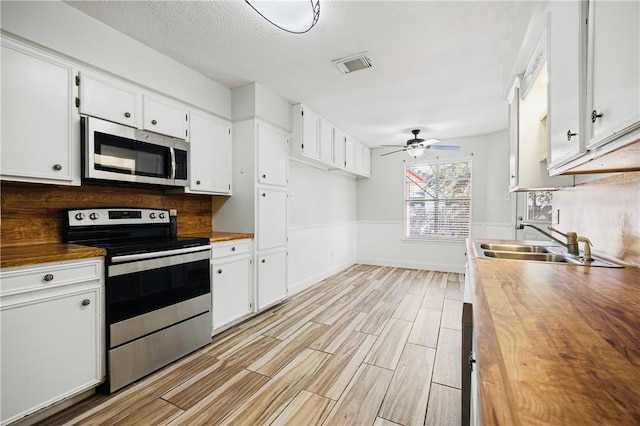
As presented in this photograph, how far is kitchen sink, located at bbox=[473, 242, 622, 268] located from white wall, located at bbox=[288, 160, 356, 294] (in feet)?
8.05

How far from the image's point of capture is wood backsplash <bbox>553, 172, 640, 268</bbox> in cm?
143

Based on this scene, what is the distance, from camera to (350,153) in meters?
4.95

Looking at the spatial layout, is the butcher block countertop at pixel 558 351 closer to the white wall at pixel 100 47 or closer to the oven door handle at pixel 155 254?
the oven door handle at pixel 155 254

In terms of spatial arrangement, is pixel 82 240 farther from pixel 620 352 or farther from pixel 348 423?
pixel 620 352

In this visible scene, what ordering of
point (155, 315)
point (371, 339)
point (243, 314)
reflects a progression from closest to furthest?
point (155, 315) → point (371, 339) → point (243, 314)

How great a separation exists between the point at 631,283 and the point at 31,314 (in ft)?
9.68

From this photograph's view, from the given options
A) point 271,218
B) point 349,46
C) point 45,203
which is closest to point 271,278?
point 271,218

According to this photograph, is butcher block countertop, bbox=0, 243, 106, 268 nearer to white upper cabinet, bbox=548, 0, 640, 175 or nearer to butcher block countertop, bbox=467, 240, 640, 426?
butcher block countertop, bbox=467, 240, 640, 426

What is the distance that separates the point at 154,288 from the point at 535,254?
2.82 metres

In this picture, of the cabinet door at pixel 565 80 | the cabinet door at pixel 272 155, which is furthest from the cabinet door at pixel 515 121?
the cabinet door at pixel 272 155

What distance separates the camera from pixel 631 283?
122cm

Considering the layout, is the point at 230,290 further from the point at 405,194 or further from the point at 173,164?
the point at 405,194

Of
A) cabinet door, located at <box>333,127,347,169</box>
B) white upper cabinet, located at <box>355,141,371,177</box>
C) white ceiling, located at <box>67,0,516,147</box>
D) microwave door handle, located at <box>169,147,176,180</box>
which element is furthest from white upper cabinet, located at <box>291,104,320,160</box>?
white upper cabinet, located at <box>355,141,371,177</box>

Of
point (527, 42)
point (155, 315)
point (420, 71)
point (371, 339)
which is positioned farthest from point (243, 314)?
point (527, 42)
